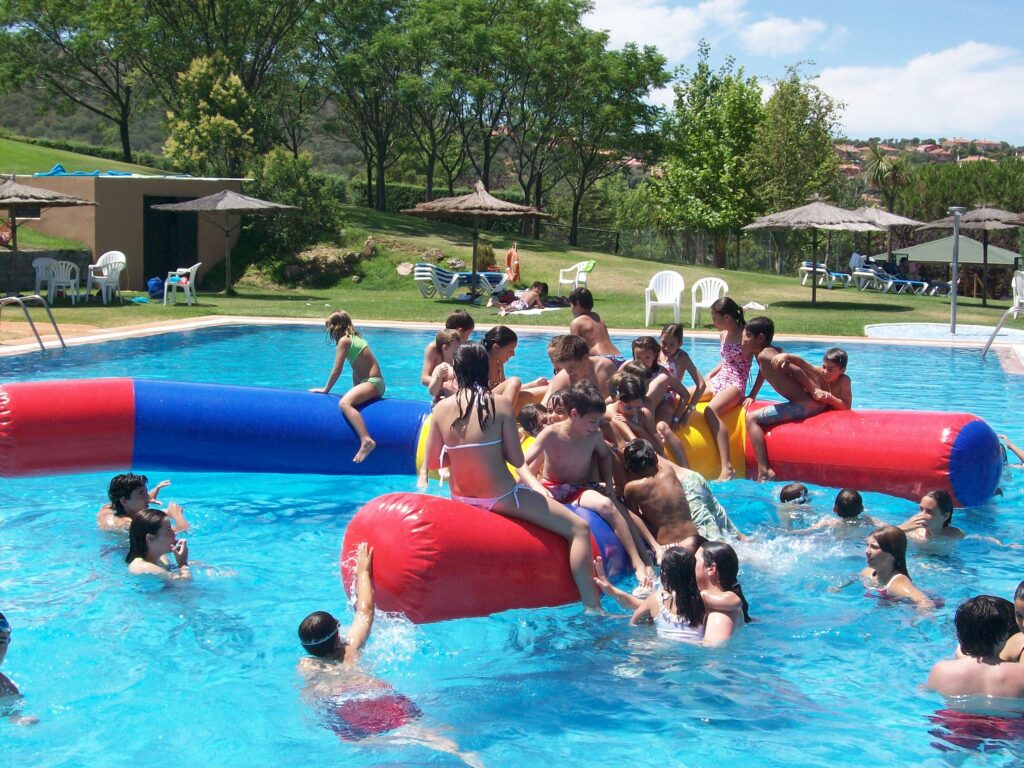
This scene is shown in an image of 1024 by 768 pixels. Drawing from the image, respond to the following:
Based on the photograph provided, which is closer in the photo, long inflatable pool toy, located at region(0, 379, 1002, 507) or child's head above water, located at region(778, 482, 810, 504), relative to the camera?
long inflatable pool toy, located at region(0, 379, 1002, 507)

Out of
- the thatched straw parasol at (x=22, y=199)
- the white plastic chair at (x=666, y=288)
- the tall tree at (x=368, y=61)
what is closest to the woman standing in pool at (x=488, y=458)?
the white plastic chair at (x=666, y=288)

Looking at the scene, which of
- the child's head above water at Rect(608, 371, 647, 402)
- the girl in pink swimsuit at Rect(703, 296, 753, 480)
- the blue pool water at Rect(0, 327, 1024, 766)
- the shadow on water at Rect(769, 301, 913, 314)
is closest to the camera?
the blue pool water at Rect(0, 327, 1024, 766)

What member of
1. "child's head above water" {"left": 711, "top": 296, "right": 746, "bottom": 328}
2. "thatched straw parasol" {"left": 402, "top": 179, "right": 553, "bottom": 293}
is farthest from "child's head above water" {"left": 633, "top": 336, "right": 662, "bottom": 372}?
"thatched straw parasol" {"left": 402, "top": 179, "right": 553, "bottom": 293}

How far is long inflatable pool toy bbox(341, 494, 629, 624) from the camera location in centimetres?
498

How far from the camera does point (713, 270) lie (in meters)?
32.5

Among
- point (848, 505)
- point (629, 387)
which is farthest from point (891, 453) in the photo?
point (629, 387)

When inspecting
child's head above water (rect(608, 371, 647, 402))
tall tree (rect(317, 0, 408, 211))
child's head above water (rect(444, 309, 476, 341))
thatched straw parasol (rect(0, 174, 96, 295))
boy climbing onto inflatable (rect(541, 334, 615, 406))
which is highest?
tall tree (rect(317, 0, 408, 211))

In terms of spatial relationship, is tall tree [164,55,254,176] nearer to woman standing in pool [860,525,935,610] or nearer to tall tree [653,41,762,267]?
tall tree [653,41,762,267]

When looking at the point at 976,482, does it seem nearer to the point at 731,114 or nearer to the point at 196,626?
the point at 196,626

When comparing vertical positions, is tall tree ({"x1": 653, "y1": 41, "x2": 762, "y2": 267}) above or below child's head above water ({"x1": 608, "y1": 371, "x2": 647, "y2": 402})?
above

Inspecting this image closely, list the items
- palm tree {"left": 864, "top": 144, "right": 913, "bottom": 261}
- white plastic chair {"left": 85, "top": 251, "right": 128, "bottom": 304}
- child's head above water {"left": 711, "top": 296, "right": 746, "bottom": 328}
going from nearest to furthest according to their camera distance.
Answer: child's head above water {"left": 711, "top": 296, "right": 746, "bottom": 328} < white plastic chair {"left": 85, "top": 251, "right": 128, "bottom": 304} < palm tree {"left": 864, "top": 144, "right": 913, "bottom": 261}

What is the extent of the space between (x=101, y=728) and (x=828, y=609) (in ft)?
12.6

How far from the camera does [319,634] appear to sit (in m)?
4.68

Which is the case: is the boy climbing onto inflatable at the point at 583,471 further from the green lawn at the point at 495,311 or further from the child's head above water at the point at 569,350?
the green lawn at the point at 495,311
